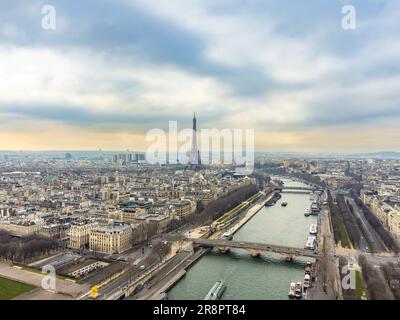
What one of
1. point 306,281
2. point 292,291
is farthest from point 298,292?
point 306,281

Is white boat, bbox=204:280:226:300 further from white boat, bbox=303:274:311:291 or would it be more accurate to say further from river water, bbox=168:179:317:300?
white boat, bbox=303:274:311:291

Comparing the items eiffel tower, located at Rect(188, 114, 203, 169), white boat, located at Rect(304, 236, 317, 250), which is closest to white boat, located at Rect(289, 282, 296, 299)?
white boat, located at Rect(304, 236, 317, 250)

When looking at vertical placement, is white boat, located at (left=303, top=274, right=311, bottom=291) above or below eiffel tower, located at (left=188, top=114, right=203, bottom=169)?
below

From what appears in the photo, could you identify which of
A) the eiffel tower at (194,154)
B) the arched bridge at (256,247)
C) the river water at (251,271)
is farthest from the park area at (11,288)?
the eiffel tower at (194,154)

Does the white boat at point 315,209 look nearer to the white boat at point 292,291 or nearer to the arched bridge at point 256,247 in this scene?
the arched bridge at point 256,247

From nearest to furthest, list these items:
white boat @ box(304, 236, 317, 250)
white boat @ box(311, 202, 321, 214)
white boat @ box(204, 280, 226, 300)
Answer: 1. white boat @ box(204, 280, 226, 300)
2. white boat @ box(304, 236, 317, 250)
3. white boat @ box(311, 202, 321, 214)
